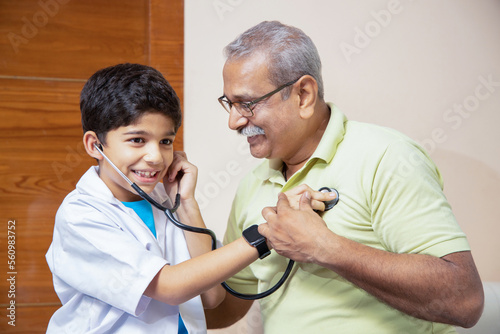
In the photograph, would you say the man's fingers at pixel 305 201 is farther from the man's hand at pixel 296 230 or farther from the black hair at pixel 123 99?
the black hair at pixel 123 99

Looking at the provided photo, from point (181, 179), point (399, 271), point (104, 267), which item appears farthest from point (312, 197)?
point (104, 267)

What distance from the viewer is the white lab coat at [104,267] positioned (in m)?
1.18

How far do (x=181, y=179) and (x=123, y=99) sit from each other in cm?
30

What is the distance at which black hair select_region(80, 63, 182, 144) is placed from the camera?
1285mm

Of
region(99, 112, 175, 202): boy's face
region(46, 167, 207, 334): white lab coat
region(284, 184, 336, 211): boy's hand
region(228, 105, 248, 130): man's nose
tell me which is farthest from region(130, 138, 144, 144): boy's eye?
region(284, 184, 336, 211): boy's hand

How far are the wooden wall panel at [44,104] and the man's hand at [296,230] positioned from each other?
1.01 metres

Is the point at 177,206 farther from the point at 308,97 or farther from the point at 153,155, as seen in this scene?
the point at 308,97

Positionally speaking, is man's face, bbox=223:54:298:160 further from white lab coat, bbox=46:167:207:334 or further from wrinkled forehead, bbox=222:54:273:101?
white lab coat, bbox=46:167:207:334

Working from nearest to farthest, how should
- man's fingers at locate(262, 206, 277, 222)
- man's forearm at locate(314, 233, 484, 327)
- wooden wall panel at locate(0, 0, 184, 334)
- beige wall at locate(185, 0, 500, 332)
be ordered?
man's forearm at locate(314, 233, 484, 327) → man's fingers at locate(262, 206, 277, 222) → wooden wall panel at locate(0, 0, 184, 334) → beige wall at locate(185, 0, 500, 332)

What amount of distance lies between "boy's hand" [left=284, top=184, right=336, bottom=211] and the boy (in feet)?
0.53

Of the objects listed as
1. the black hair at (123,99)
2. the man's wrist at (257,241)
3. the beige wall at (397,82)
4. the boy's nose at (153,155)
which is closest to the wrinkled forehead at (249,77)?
the black hair at (123,99)

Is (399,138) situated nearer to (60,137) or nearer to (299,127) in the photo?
(299,127)

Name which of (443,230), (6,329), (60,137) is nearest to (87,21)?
(60,137)

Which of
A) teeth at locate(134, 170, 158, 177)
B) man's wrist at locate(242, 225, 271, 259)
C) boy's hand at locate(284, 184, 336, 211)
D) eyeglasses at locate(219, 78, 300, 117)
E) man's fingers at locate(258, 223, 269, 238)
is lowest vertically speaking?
man's wrist at locate(242, 225, 271, 259)
